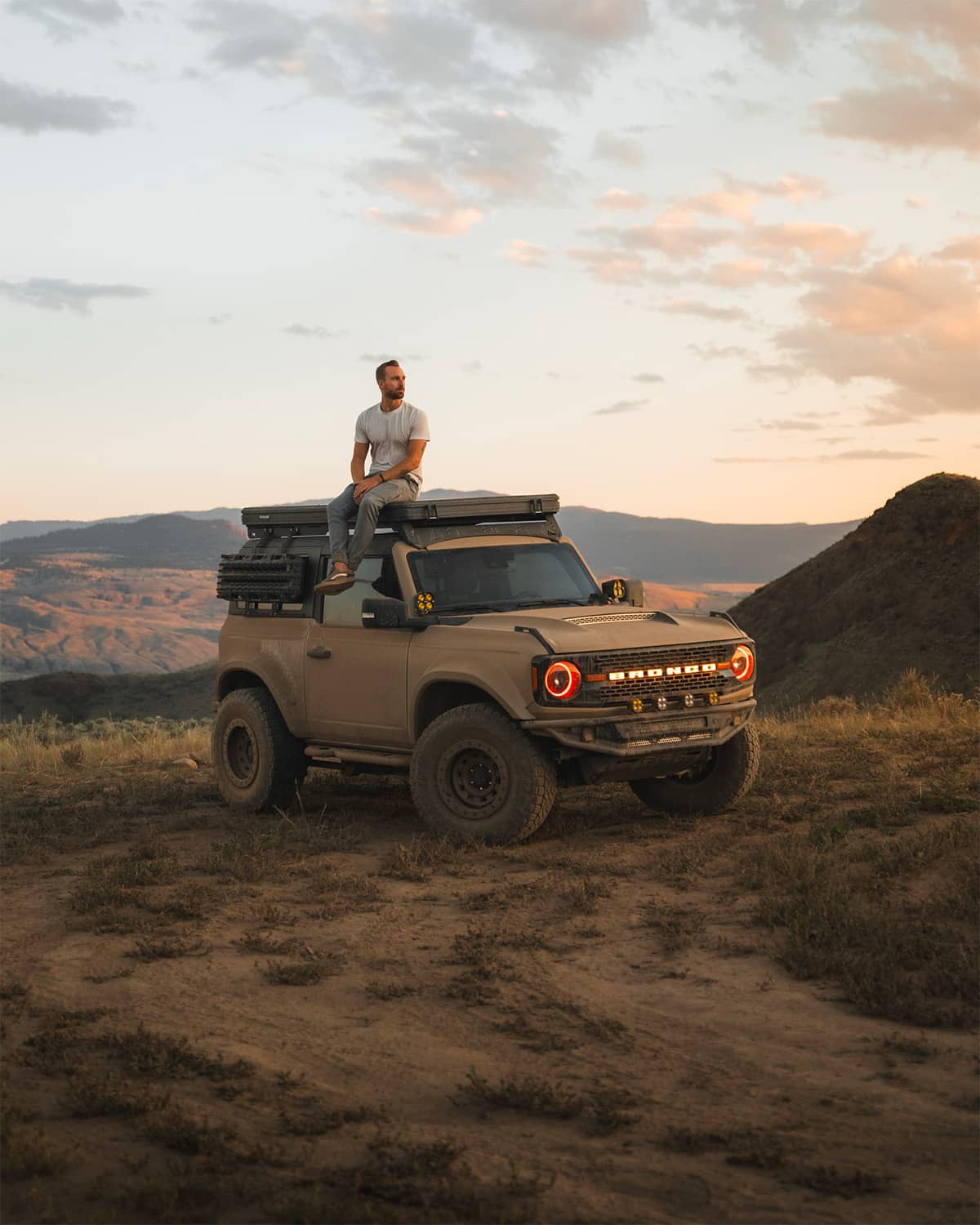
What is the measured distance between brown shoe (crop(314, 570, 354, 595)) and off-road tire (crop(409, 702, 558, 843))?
1484 millimetres

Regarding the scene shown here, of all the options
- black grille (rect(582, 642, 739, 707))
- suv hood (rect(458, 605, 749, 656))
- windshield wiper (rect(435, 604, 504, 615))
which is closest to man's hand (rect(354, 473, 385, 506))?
windshield wiper (rect(435, 604, 504, 615))

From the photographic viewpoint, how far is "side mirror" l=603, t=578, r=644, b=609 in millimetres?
10570

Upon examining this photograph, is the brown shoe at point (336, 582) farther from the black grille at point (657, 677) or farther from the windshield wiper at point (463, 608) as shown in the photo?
the black grille at point (657, 677)

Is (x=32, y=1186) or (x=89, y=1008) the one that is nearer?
(x=32, y=1186)

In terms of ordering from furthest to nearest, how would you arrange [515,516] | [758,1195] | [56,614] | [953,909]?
1. [56,614]
2. [515,516]
3. [953,909]
4. [758,1195]

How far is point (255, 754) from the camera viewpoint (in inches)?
431

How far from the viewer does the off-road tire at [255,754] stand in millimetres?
10789

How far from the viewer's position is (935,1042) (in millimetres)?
5242

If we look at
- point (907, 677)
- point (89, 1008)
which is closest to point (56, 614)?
point (907, 677)

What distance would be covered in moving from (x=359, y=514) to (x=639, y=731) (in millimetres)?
2743

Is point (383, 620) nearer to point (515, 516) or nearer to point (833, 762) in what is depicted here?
point (515, 516)

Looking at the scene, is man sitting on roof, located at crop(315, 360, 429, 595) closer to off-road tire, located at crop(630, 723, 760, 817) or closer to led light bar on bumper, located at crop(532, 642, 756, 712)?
led light bar on bumper, located at crop(532, 642, 756, 712)

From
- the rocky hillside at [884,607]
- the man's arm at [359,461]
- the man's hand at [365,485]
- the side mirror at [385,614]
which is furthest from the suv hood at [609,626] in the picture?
the rocky hillside at [884,607]

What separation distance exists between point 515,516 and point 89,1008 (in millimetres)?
5700
